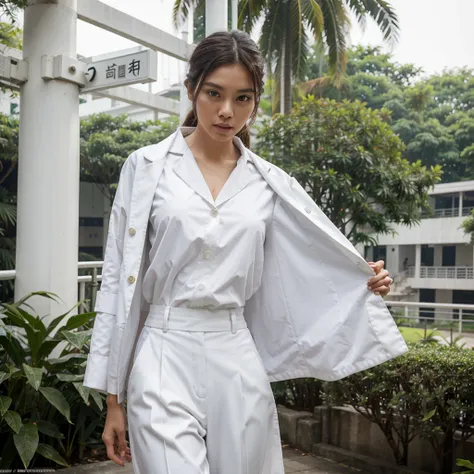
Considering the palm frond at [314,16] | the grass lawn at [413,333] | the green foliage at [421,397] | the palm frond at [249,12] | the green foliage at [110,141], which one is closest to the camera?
the green foliage at [421,397]

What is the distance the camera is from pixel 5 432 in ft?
13.5

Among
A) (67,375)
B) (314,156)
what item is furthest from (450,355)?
(314,156)

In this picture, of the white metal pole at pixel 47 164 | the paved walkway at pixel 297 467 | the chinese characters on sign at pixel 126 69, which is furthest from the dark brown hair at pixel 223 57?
the white metal pole at pixel 47 164

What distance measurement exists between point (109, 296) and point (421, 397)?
8.98 feet

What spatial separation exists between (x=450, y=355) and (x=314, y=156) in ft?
31.0

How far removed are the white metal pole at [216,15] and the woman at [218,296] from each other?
4313mm

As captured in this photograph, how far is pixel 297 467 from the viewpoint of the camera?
4.84m

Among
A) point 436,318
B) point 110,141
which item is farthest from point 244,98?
point 110,141

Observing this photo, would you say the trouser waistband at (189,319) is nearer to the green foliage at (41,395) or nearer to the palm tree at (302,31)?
the green foliage at (41,395)

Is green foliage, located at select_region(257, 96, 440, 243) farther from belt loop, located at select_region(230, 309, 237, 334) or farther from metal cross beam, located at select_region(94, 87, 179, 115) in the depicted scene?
belt loop, located at select_region(230, 309, 237, 334)

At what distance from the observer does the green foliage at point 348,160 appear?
13.3 metres

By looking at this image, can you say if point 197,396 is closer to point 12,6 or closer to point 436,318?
point 12,6

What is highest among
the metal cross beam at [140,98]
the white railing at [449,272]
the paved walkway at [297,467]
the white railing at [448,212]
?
the metal cross beam at [140,98]

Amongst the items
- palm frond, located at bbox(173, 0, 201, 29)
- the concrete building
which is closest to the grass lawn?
palm frond, located at bbox(173, 0, 201, 29)
